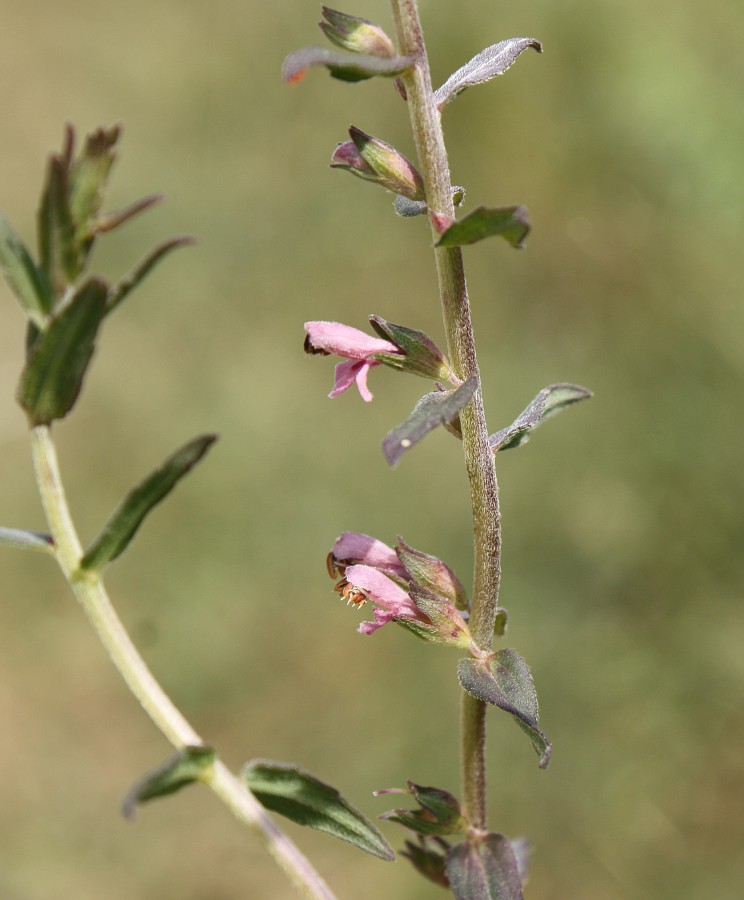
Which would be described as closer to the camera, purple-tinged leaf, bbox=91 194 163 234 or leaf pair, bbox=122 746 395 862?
leaf pair, bbox=122 746 395 862

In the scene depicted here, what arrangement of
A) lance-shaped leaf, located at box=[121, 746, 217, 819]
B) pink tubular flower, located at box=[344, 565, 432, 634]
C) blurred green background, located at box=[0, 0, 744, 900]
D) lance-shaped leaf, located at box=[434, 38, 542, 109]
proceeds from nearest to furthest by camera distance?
1. lance-shaped leaf, located at box=[121, 746, 217, 819]
2. lance-shaped leaf, located at box=[434, 38, 542, 109]
3. pink tubular flower, located at box=[344, 565, 432, 634]
4. blurred green background, located at box=[0, 0, 744, 900]

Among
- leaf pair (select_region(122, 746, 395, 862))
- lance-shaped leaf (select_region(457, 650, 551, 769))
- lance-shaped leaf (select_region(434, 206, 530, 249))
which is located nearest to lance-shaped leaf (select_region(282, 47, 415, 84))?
lance-shaped leaf (select_region(434, 206, 530, 249))

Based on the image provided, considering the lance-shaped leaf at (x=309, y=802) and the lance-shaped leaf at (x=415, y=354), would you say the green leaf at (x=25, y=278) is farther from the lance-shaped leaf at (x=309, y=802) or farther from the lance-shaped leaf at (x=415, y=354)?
the lance-shaped leaf at (x=309, y=802)

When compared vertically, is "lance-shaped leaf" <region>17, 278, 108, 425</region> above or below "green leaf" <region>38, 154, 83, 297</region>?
below

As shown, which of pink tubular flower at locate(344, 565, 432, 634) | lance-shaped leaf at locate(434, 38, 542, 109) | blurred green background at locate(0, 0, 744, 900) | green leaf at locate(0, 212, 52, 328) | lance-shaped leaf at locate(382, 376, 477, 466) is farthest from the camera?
blurred green background at locate(0, 0, 744, 900)

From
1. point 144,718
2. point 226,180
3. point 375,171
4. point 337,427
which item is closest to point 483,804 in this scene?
point 375,171

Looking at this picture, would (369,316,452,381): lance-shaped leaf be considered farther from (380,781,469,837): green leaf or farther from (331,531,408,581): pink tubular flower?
(380,781,469,837): green leaf
